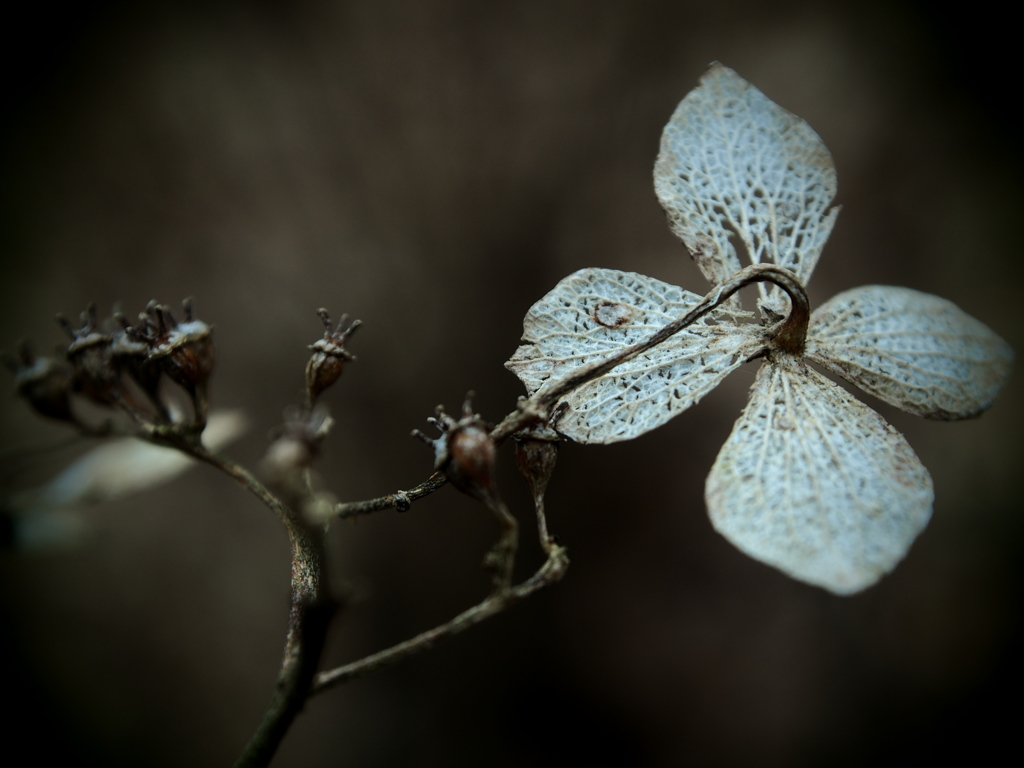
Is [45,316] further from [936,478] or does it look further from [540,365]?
[936,478]

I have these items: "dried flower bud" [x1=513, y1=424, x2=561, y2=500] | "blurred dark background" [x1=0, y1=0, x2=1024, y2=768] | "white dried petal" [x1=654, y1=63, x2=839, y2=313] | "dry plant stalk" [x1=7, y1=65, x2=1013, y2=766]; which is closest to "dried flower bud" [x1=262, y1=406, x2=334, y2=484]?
"dry plant stalk" [x1=7, y1=65, x2=1013, y2=766]

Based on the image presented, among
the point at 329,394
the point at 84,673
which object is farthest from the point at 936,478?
the point at 84,673

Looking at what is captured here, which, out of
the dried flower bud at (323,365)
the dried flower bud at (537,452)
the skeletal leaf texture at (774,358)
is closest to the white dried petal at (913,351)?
the skeletal leaf texture at (774,358)

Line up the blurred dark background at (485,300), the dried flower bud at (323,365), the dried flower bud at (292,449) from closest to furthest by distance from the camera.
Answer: the dried flower bud at (292,449) < the dried flower bud at (323,365) < the blurred dark background at (485,300)

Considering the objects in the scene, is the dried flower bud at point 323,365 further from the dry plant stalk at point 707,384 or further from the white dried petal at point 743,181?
the white dried petal at point 743,181

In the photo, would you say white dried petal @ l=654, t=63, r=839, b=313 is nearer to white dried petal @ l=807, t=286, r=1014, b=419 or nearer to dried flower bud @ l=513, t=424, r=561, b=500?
white dried petal @ l=807, t=286, r=1014, b=419

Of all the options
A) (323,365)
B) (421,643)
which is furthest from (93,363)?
(421,643)
